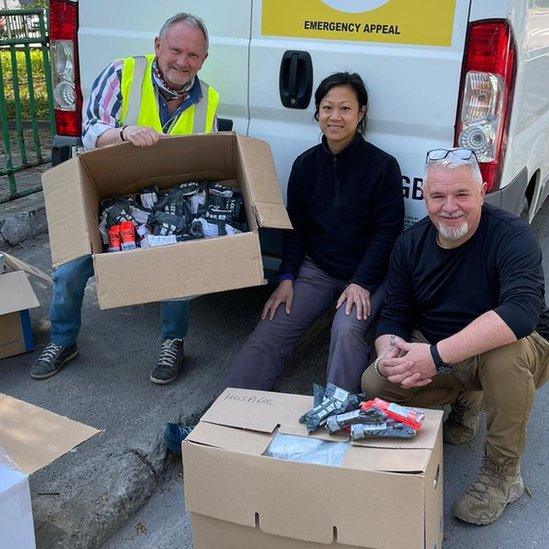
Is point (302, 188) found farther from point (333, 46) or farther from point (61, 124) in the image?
point (61, 124)

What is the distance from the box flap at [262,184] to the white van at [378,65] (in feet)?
1.23

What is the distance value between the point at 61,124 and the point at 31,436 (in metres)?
1.90

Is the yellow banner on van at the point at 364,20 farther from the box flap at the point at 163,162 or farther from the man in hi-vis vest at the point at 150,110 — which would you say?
the box flap at the point at 163,162

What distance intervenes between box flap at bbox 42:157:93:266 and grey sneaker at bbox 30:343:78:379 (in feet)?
2.98

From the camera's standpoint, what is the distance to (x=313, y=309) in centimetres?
302

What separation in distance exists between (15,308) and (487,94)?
220 cm

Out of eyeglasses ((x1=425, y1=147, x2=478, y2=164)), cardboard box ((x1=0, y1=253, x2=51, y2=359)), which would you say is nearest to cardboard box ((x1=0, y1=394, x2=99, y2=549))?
cardboard box ((x1=0, y1=253, x2=51, y2=359))

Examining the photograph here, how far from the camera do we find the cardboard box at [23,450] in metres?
1.89

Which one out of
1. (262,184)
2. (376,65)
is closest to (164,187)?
(262,184)

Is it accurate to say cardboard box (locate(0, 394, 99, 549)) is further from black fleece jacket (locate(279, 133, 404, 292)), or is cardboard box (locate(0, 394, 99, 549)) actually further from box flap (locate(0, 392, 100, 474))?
black fleece jacket (locate(279, 133, 404, 292))

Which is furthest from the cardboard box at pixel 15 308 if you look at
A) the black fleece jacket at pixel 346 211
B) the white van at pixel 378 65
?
the black fleece jacket at pixel 346 211

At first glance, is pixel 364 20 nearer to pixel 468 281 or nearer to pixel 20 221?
pixel 468 281

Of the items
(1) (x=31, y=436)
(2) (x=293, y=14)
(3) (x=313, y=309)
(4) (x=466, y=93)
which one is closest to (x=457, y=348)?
(3) (x=313, y=309)

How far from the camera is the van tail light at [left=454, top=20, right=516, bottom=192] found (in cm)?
263
